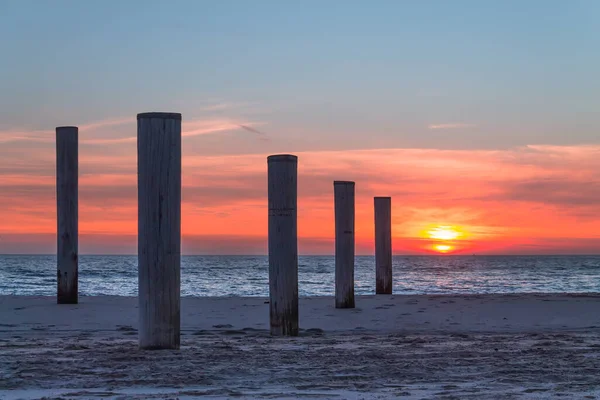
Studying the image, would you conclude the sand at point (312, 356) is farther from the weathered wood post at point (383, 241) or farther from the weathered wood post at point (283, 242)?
the weathered wood post at point (383, 241)

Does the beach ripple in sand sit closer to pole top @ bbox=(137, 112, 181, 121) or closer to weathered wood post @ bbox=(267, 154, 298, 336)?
weathered wood post @ bbox=(267, 154, 298, 336)

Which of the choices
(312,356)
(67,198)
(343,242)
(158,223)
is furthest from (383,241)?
(158,223)

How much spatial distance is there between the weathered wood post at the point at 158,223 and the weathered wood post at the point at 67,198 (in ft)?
19.9

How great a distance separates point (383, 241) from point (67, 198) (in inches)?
276

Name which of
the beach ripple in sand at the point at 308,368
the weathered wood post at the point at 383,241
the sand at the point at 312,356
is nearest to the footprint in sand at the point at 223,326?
the sand at the point at 312,356

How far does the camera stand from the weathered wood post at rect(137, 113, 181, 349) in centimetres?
682

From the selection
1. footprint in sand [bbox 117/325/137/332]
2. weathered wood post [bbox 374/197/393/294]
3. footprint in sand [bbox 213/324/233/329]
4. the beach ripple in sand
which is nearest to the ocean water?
weathered wood post [bbox 374/197/393/294]

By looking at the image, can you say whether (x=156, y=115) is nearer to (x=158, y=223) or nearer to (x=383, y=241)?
(x=158, y=223)

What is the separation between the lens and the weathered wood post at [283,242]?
8406 millimetres

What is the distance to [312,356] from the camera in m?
6.57

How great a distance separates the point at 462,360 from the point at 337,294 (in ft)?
19.8

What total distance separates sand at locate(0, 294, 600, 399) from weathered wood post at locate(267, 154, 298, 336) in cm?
30

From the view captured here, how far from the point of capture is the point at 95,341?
764 cm

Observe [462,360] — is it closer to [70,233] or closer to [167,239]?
[167,239]
